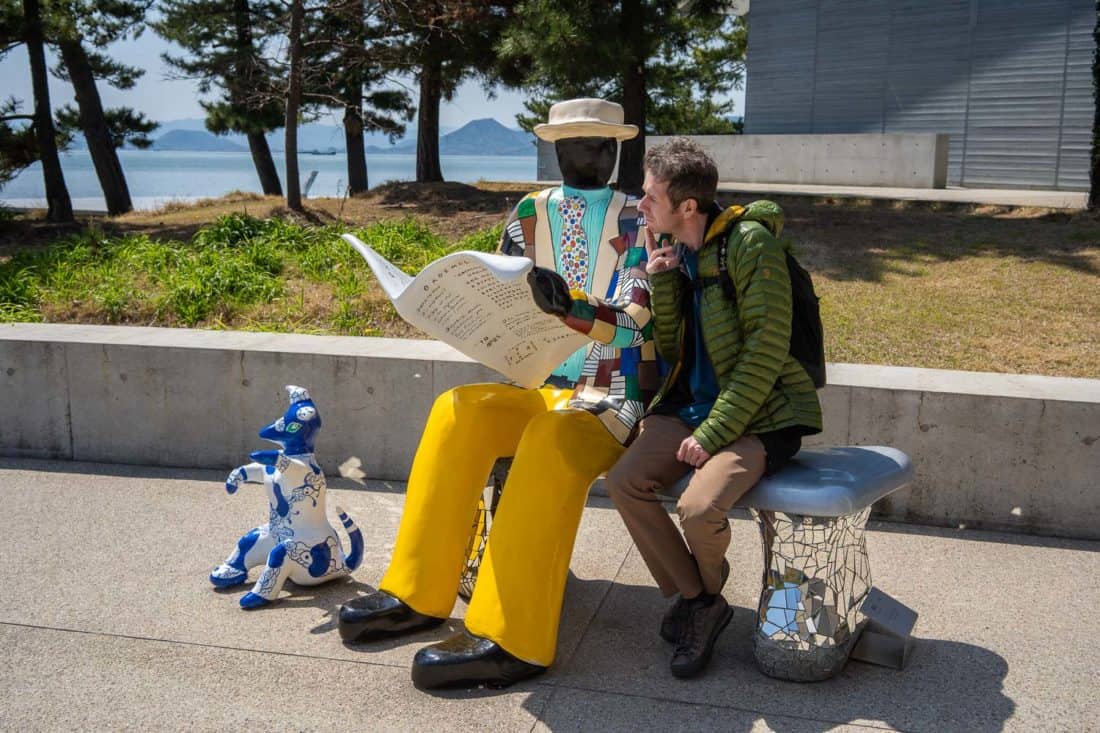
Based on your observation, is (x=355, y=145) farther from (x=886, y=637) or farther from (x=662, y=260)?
(x=886, y=637)

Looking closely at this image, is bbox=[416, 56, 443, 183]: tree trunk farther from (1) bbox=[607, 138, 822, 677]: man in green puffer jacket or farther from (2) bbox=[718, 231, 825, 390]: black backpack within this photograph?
(2) bbox=[718, 231, 825, 390]: black backpack

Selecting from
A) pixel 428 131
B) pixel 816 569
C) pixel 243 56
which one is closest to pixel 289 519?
pixel 816 569

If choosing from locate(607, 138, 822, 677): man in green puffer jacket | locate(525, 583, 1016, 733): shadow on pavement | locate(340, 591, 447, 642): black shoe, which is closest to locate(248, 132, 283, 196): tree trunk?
locate(340, 591, 447, 642): black shoe

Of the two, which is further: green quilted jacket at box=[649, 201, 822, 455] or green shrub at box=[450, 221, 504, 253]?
green shrub at box=[450, 221, 504, 253]

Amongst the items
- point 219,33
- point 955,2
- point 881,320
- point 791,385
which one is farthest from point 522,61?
point 791,385

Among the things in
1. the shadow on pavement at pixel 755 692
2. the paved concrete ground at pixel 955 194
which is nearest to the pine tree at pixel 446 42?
the paved concrete ground at pixel 955 194

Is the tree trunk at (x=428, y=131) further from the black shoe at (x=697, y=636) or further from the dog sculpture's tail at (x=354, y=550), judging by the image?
the black shoe at (x=697, y=636)

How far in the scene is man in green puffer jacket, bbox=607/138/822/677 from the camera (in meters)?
3.07

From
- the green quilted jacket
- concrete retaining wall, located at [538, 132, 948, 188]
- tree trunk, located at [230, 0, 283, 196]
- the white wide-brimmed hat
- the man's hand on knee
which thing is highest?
tree trunk, located at [230, 0, 283, 196]

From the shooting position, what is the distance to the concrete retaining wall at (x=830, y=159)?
57.4 feet

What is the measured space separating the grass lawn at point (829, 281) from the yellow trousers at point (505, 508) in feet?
9.70

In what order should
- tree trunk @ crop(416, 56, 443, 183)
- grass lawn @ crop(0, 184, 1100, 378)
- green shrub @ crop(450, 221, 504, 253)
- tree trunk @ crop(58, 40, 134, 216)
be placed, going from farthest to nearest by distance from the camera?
tree trunk @ crop(58, 40, 134, 216) → tree trunk @ crop(416, 56, 443, 183) → green shrub @ crop(450, 221, 504, 253) → grass lawn @ crop(0, 184, 1100, 378)

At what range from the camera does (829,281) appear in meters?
7.88

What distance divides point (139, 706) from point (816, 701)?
198cm
